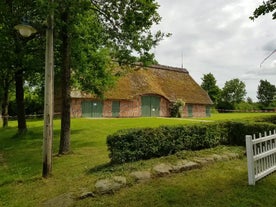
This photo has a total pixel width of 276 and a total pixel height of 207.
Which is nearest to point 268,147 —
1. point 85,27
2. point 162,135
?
point 162,135

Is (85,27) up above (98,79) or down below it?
above

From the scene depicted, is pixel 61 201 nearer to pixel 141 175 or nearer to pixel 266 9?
pixel 141 175

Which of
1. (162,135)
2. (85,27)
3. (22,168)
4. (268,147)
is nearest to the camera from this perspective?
(268,147)

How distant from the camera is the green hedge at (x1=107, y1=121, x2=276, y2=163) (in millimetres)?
8484

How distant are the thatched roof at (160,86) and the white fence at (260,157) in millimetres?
25689

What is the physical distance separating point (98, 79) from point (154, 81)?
23.6 m

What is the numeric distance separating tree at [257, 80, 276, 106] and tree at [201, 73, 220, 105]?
87.8 feet

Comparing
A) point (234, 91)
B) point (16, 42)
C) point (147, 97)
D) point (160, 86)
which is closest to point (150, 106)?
point (147, 97)

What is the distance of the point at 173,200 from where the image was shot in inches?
232

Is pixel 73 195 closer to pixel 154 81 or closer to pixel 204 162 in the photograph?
pixel 204 162

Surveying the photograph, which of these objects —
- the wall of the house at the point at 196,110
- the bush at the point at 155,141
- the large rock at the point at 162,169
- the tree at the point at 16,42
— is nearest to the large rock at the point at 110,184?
the large rock at the point at 162,169

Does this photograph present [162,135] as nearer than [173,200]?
No

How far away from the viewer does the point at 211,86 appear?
72.2 m

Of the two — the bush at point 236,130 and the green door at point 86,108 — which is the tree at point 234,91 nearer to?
the green door at point 86,108
